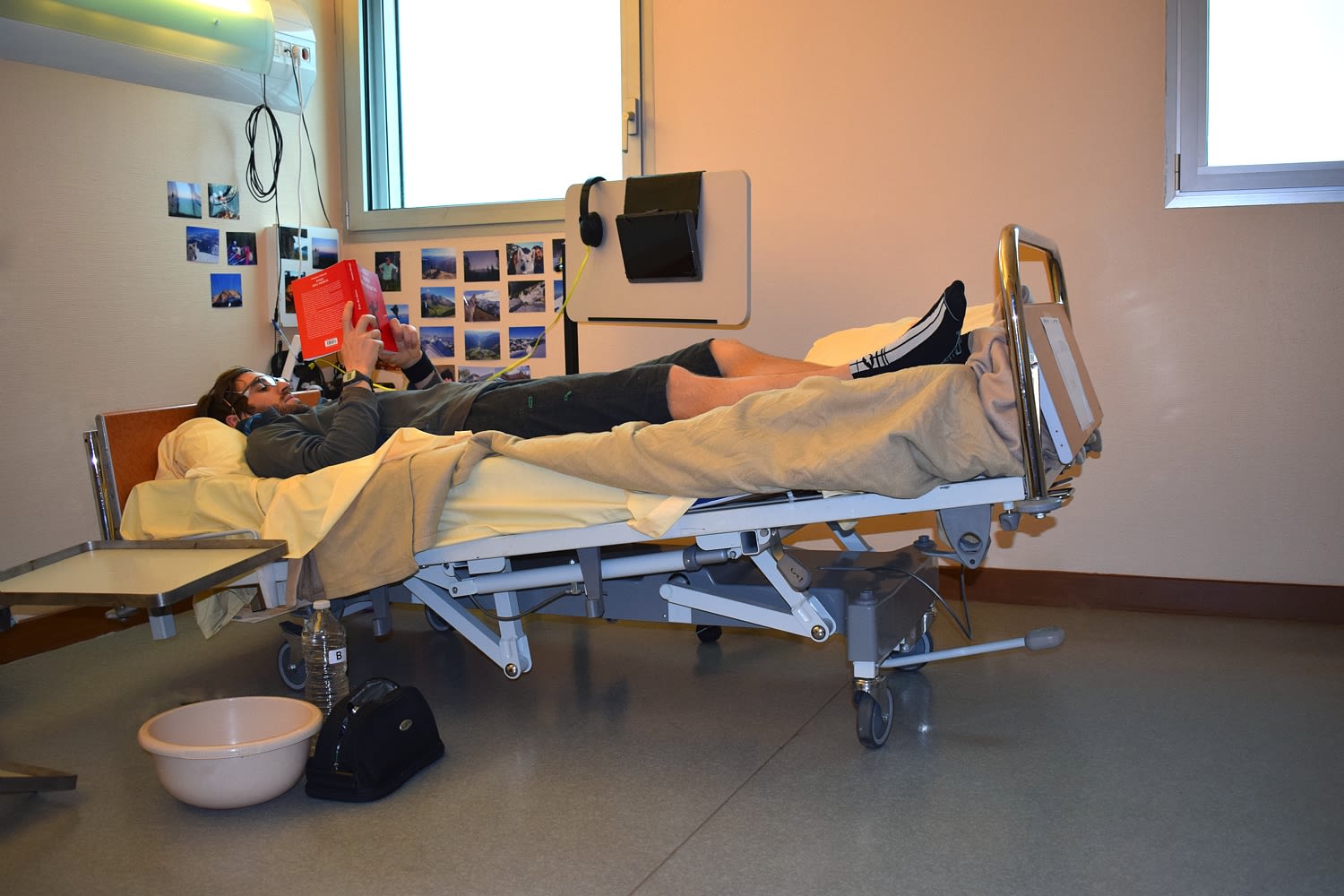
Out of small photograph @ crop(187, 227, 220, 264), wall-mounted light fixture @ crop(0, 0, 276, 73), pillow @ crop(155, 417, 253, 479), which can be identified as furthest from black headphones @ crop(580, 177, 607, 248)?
small photograph @ crop(187, 227, 220, 264)

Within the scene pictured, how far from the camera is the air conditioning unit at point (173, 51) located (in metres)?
2.80

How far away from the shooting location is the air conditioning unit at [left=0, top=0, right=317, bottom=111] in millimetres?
2801

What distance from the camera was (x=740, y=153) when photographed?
348cm

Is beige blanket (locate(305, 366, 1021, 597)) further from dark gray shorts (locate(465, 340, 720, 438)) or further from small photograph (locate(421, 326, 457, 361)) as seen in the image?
small photograph (locate(421, 326, 457, 361))

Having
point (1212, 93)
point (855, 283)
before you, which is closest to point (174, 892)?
point (855, 283)

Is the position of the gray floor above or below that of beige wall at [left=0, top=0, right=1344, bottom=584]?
below

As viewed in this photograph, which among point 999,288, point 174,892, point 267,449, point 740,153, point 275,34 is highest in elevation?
point 275,34

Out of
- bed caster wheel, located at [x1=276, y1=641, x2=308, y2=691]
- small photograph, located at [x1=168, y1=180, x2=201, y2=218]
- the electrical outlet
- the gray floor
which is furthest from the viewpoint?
the electrical outlet

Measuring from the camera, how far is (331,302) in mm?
2857

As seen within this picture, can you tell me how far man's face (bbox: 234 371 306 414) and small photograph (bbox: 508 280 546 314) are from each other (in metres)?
1.08

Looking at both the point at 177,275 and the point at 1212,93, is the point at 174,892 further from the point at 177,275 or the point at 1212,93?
the point at 1212,93

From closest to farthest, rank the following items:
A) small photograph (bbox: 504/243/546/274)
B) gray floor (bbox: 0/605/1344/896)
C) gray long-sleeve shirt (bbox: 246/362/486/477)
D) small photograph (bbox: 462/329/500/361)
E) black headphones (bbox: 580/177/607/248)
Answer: gray floor (bbox: 0/605/1344/896) < gray long-sleeve shirt (bbox: 246/362/486/477) < black headphones (bbox: 580/177/607/248) < small photograph (bbox: 504/243/546/274) < small photograph (bbox: 462/329/500/361)

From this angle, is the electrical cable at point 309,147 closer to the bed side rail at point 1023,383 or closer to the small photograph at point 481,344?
the small photograph at point 481,344

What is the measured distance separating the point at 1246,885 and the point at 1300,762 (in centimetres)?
54
